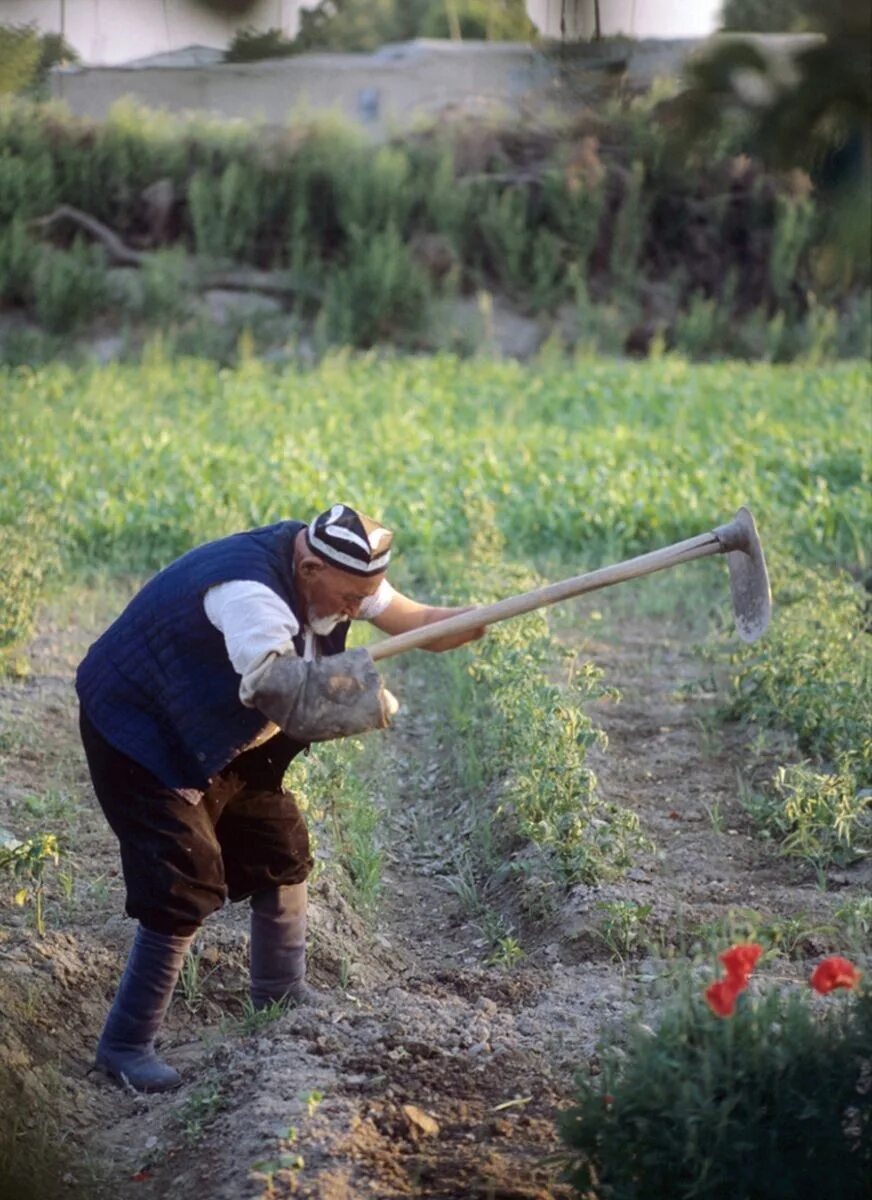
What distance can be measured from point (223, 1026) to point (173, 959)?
0.28 meters

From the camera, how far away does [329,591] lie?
3.24 metres

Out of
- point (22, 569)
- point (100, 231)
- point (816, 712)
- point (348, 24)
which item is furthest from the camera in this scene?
point (100, 231)

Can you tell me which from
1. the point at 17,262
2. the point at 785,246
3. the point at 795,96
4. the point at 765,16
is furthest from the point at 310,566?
the point at 785,246

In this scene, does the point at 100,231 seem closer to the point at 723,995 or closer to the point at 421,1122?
the point at 421,1122

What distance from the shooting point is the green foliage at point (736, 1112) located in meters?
2.12

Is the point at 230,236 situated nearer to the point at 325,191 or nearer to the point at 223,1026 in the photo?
the point at 325,191

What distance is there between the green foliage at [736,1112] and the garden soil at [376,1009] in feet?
0.70

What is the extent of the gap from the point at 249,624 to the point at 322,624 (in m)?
0.29

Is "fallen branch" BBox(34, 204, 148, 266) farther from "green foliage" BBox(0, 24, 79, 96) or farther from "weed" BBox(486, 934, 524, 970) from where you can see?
"green foliage" BBox(0, 24, 79, 96)

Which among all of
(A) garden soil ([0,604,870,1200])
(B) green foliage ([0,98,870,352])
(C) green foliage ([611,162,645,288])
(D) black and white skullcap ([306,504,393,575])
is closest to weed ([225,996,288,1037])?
(A) garden soil ([0,604,870,1200])

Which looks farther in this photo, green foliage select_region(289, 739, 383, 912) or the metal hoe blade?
green foliage select_region(289, 739, 383, 912)

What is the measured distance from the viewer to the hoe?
3254mm

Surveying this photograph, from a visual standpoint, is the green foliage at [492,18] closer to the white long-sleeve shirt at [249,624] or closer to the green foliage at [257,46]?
the green foliage at [257,46]

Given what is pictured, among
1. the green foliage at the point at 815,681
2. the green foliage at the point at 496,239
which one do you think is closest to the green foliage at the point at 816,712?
the green foliage at the point at 815,681
